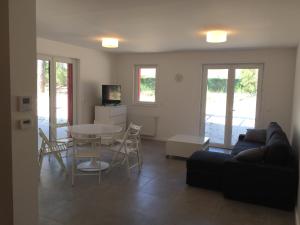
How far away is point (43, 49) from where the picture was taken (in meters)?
5.04

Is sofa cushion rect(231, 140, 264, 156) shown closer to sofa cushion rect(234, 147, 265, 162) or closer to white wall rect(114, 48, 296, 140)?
sofa cushion rect(234, 147, 265, 162)

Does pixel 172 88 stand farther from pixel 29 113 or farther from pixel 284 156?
pixel 29 113

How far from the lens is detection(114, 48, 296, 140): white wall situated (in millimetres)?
5535

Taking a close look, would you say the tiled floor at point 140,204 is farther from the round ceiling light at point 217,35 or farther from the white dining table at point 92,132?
the round ceiling light at point 217,35

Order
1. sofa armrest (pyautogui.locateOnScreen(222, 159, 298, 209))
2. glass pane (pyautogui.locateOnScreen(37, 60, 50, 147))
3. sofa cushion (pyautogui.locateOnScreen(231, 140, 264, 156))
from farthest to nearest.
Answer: glass pane (pyautogui.locateOnScreen(37, 60, 50, 147)), sofa cushion (pyautogui.locateOnScreen(231, 140, 264, 156)), sofa armrest (pyautogui.locateOnScreen(222, 159, 298, 209))

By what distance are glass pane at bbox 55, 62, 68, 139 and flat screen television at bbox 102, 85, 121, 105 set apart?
0.97 meters

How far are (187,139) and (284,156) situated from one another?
7.88ft

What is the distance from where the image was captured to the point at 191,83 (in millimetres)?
6422

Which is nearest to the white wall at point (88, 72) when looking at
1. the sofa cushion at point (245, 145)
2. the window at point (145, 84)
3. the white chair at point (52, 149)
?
the window at point (145, 84)

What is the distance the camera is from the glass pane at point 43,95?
5.15 metres

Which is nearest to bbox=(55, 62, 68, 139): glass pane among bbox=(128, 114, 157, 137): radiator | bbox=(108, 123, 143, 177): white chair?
bbox=(108, 123, 143, 177): white chair

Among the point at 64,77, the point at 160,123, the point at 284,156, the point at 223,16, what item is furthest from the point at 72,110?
the point at 284,156

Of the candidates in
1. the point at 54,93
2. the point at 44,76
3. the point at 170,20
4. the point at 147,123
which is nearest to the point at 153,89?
the point at 147,123

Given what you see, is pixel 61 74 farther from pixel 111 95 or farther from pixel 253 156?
pixel 253 156
